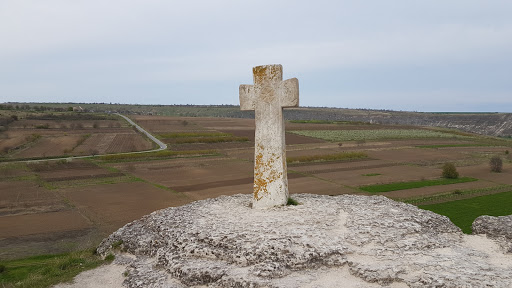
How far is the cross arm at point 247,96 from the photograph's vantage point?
15094 millimetres

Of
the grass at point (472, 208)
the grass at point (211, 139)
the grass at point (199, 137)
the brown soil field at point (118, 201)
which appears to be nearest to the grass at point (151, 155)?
the grass at point (211, 139)

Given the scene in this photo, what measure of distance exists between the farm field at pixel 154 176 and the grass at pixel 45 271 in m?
2.53

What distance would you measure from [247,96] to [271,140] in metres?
1.89

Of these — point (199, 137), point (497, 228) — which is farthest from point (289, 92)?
point (199, 137)

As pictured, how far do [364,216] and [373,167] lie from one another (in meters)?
33.8

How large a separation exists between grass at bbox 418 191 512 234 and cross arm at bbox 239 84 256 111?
1308cm

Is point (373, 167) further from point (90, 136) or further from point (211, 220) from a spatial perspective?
point (90, 136)

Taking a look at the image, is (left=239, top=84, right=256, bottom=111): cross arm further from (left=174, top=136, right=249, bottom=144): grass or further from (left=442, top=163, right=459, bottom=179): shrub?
(left=174, top=136, right=249, bottom=144): grass

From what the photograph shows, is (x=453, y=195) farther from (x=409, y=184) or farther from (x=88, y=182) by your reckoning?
(x=88, y=182)

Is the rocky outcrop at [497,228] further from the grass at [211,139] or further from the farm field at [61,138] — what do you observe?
the grass at [211,139]

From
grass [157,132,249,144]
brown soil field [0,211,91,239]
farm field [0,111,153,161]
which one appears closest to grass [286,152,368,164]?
grass [157,132,249,144]

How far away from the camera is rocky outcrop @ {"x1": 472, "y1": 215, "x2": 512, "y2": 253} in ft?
42.3

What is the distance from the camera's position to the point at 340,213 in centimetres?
1399

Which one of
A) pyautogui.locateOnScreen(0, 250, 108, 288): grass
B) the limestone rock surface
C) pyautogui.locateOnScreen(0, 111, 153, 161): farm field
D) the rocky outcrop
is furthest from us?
pyautogui.locateOnScreen(0, 111, 153, 161): farm field
